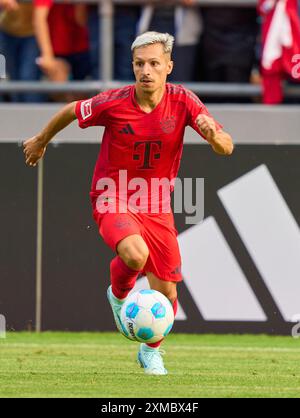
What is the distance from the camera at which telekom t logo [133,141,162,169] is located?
358 inches

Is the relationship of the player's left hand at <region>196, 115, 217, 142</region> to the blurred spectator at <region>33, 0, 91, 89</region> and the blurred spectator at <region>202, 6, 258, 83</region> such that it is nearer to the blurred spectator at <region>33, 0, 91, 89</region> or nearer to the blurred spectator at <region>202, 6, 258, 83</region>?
Answer: the blurred spectator at <region>202, 6, 258, 83</region>

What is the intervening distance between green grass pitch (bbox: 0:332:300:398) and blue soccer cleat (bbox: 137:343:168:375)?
71mm

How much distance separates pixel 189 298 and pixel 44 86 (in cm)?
242

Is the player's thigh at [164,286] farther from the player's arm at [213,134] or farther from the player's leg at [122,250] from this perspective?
the player's arm at [213,134]

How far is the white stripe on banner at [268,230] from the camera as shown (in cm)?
1158

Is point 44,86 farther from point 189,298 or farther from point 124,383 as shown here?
point 124,383

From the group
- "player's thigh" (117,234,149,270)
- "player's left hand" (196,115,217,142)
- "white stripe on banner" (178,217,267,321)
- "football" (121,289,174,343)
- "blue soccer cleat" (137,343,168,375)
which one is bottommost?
"white stripe on banner" (178,217,267,321)

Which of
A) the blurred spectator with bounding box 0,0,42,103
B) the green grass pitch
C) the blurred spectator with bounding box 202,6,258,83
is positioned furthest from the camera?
the blurred spectator with bounding box 0,0,42,103

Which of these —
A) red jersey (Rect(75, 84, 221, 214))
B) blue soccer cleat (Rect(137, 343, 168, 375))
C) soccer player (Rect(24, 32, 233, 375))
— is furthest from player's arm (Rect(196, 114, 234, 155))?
blue soccer cleat (Rect(137, 343, 168, 375))

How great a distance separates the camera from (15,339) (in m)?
11.2

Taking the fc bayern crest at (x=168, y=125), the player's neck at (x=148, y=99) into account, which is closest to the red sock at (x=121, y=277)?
the fc bayern crest at (x=168, y=125)

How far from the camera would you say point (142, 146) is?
909cm
